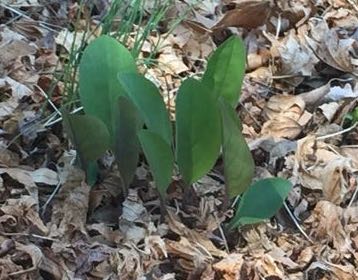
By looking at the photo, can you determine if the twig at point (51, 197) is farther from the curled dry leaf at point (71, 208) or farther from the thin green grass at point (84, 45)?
the thin green grass at point (84, 45)

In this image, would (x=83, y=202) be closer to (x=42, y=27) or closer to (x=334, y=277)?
(x=334, y=277)

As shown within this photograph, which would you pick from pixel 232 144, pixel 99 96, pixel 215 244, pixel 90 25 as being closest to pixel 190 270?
pixel 215 244

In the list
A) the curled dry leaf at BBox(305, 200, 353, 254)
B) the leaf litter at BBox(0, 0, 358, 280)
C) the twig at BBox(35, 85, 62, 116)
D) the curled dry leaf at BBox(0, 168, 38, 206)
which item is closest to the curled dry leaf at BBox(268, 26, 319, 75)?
the leaf litter at BBox(0, 0, 358, 280)

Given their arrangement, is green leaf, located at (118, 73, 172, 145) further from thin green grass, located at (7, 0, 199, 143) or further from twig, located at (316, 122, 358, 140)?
twig, located at (316, 122, 358, 140)

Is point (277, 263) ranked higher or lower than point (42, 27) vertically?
lower

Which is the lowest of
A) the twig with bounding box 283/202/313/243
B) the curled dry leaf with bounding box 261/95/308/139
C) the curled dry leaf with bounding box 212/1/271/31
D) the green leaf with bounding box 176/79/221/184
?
the twig with bounding box 283/202/313/243

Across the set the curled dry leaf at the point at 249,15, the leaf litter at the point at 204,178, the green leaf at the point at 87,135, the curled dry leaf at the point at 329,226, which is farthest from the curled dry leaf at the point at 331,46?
the green leaf at the point at 87,135

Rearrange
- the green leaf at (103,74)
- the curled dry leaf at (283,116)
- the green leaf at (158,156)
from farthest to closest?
1. the curled dry leaf at (283,116)
2. the green leaf at (103,74)
3. the green leaf at (158,156)

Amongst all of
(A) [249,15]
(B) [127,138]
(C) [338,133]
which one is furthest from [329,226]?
(A) [249,15]
